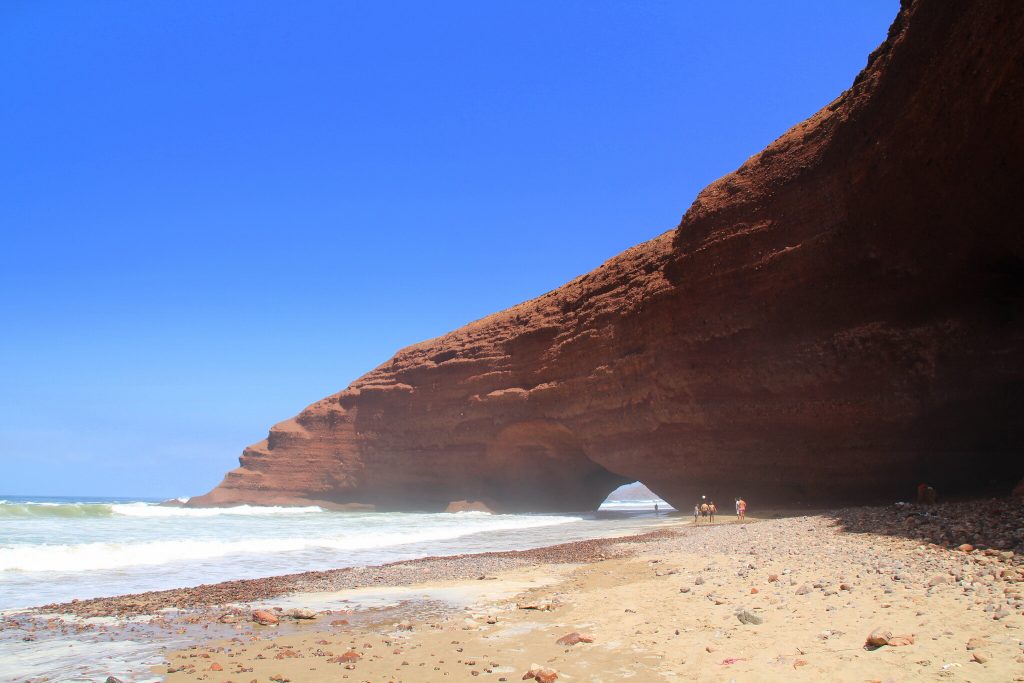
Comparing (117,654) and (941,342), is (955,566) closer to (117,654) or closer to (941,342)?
(117,654)

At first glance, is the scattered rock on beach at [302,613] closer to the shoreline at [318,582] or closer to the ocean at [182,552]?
the shoreline at [318,582]

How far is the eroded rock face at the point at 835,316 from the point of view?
45.9 feet

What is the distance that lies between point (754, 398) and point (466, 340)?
19.1 metres

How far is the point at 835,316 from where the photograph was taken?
Result: 1855 centimetres

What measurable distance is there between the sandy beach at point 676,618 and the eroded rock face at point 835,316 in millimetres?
8026

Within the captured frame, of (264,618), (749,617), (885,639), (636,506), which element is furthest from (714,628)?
(636,506)

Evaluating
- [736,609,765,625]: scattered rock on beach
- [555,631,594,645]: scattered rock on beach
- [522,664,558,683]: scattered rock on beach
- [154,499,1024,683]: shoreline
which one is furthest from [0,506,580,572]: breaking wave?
[736,609,765,625]: scattered rock on beach

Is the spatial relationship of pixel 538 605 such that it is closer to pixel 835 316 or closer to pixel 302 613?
pixel 302 613

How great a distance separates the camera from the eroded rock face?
14.0 meters

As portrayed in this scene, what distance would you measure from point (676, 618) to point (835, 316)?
1514 cm

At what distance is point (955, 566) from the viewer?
240 inches

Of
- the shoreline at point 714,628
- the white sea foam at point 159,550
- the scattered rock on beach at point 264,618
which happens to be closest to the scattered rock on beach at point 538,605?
the shoreline at point 714,628

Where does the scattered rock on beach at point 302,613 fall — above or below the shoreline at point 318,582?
above

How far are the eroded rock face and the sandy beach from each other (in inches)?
316
